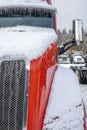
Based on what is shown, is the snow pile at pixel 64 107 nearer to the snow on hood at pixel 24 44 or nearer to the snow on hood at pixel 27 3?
the snow on hood at pixel 24 44

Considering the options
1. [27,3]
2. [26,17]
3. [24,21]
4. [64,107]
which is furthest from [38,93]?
[27,3]

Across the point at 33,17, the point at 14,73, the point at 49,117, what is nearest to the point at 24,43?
the point at 14,73

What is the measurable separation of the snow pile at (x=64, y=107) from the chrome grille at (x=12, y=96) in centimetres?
38

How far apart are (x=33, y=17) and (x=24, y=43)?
2.26 m

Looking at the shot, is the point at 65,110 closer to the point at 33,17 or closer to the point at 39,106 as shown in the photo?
the point at 39,106

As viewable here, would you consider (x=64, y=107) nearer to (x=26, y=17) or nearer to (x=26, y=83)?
(x=26, y=83)

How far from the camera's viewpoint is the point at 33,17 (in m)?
7.09

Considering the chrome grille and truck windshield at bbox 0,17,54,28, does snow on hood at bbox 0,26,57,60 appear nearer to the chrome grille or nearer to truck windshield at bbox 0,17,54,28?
the chrome grille

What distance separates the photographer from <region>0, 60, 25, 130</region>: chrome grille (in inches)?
177

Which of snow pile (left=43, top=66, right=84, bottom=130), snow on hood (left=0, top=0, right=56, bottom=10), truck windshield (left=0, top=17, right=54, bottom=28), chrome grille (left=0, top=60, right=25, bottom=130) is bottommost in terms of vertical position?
snow pile (left=43, top=66, right=84, bottom=130)

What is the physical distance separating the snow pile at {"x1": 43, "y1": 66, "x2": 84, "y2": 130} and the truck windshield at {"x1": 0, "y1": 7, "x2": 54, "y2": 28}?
164 centimetres

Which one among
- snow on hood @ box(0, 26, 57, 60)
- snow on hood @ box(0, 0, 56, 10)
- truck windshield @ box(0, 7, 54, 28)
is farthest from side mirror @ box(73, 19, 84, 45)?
snow on hood @ box(0, 26, 57, 60)

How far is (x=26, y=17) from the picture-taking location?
7.05 meters

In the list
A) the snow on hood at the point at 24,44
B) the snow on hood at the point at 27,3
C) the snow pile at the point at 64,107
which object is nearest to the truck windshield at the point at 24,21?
the snow on hood at the point at 27,3
